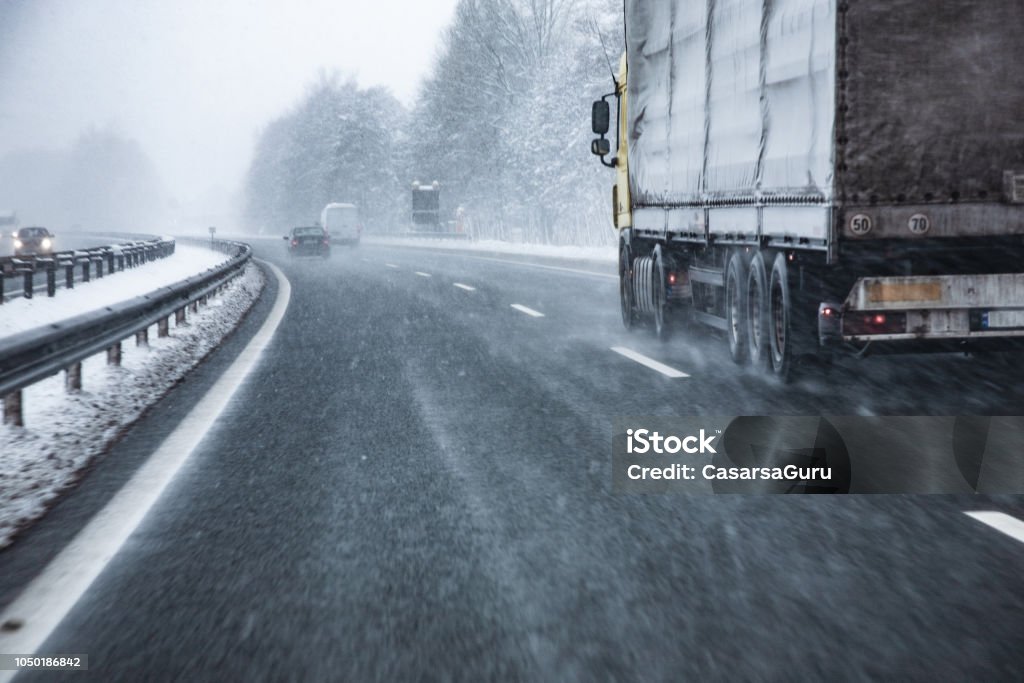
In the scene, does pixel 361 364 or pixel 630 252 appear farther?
pixel 630 252

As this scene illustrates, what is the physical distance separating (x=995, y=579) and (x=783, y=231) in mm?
4972

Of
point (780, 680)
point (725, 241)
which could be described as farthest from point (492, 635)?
point (725, 241)

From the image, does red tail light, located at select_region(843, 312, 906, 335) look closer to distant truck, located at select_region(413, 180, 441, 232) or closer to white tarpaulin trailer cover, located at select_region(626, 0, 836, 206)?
white tarpaulin trailer cover, located at select_region(626, 0, 836, 206)

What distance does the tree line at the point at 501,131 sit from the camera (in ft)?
178

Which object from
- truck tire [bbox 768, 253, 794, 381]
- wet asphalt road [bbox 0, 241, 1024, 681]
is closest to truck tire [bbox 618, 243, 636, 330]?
truck tire [bbox 768, 253, 794, 381]

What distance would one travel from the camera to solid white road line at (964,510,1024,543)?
4848 mm

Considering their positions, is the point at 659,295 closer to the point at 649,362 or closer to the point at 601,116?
the point at 649,362

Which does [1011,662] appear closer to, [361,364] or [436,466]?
[436,466]

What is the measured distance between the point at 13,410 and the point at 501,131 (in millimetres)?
58273

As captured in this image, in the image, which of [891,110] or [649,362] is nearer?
[891,110]

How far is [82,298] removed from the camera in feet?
82.1

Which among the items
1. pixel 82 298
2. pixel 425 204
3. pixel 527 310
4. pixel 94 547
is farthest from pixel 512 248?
pixel 94 547

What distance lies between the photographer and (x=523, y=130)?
59.7 m

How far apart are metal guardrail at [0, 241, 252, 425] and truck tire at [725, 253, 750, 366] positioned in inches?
211
